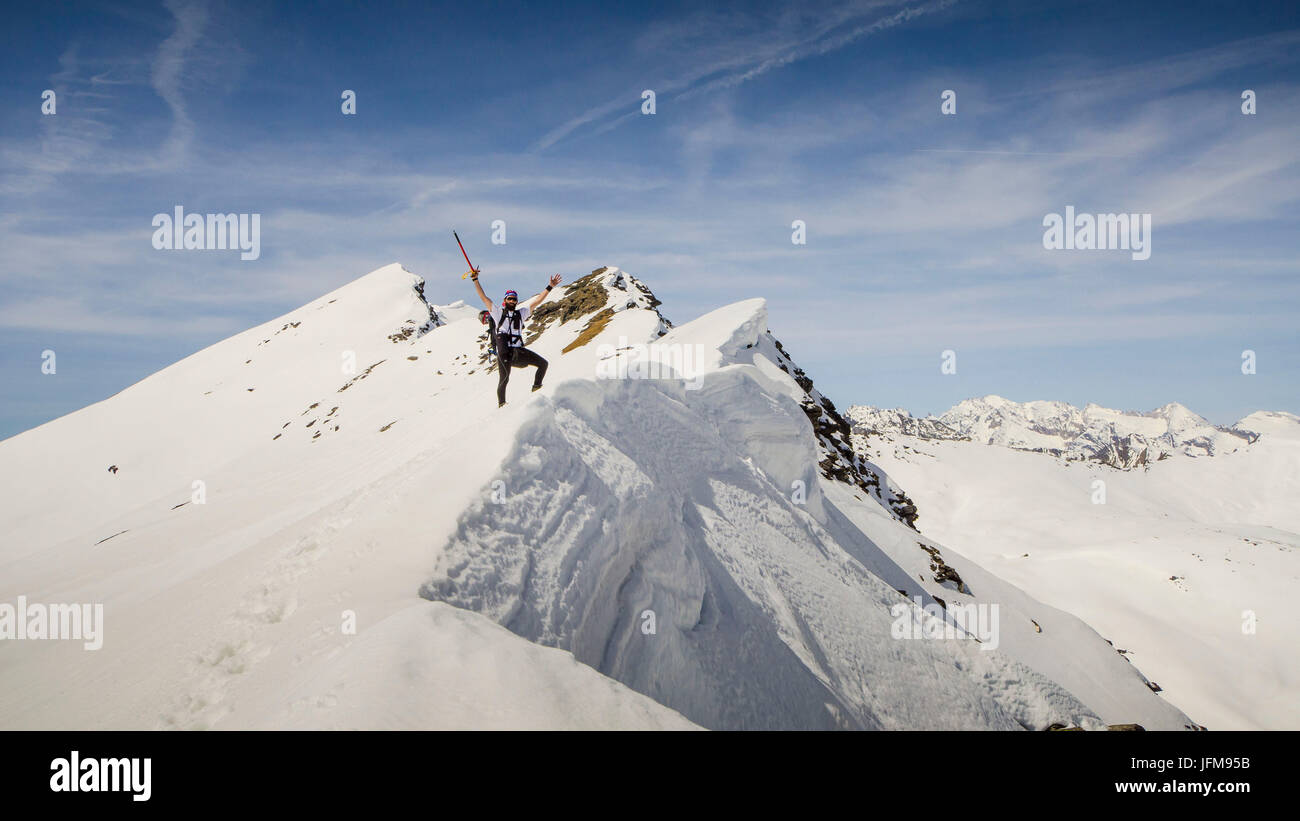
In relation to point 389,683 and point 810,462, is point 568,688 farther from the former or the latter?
point 810,462

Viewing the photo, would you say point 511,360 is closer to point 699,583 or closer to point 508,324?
point 508,324

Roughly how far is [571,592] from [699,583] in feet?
9.17

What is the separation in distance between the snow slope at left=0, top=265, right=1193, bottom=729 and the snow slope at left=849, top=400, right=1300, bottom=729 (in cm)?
1824

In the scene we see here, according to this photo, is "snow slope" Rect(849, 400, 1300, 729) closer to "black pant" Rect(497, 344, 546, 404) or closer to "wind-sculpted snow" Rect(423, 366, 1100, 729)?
"wind-sculpted snow" Rect(423, 366, 1100, 729)

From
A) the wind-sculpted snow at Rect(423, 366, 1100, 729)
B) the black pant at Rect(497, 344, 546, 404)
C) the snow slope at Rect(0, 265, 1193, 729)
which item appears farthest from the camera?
the black pant at Rect(497, 344, 546, 404)

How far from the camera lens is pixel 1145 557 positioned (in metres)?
49.5

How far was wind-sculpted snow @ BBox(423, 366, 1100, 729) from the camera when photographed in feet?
24.7

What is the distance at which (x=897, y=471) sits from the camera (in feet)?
279

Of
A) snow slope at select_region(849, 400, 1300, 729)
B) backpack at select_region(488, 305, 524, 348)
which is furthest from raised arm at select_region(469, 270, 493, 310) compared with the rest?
snow slope at select_region(849, 400, 1300, 729)

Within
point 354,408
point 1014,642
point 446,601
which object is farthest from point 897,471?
point 446,601

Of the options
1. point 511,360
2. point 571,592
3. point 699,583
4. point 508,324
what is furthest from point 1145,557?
point 571,592

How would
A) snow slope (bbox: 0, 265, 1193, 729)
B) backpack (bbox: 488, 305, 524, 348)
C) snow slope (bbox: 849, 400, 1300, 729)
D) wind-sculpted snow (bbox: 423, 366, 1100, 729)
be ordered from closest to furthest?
snow slope (bbox: 0, 265, 1193, 729) < wind-sculpted snow (bbox: 423, 366, 1100, 729) < backpack (bbox: 488, 305, 524, 348) < snow slope (bbox: 849, 400, 1300, 729)

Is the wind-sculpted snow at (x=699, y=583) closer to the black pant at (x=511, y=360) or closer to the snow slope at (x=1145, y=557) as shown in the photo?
the black pant at (x=511, y=360)
